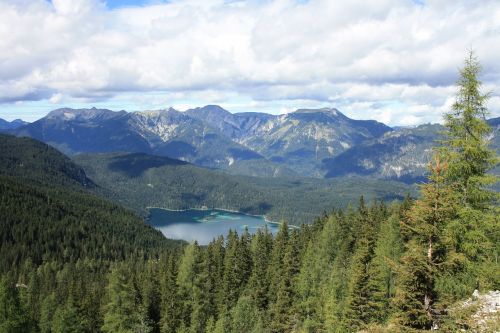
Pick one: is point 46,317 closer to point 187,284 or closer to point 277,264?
point 187,284

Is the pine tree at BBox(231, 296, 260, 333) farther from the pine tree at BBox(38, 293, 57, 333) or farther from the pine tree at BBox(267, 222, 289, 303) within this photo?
the pine tree at BBox(38, 293, 57, 333)

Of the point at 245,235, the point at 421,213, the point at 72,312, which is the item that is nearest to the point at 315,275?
the point at 245,235

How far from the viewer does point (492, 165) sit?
105 ft

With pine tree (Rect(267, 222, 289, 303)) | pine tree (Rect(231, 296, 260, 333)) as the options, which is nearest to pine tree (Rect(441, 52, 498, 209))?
pine tree (Rect(231, 296, 260, 333))

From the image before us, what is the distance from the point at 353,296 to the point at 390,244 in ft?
113

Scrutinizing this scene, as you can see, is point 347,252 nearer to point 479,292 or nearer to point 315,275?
point 315,275

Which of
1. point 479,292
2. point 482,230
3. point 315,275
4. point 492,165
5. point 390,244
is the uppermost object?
point 492,165

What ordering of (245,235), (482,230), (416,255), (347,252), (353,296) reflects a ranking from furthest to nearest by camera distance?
(245,235) → (347,252) → (353,296) → (482,230) → (416,255)

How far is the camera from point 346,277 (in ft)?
228

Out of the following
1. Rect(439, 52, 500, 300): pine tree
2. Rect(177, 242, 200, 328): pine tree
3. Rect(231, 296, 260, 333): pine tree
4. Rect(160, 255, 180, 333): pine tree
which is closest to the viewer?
Rect(439, 52, 500, 300): pine tree

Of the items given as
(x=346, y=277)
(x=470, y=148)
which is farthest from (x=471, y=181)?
(x=346, y=277)

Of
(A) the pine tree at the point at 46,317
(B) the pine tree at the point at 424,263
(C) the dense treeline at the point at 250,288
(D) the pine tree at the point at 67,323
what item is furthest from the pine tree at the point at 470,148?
(A) the pine tree at the point at 46,317

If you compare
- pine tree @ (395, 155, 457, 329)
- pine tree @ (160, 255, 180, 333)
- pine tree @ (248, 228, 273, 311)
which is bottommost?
pine tree @ (160, 255, 180, 333)

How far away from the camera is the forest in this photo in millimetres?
22297
